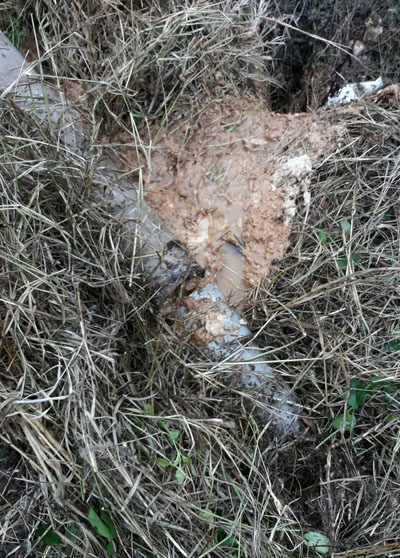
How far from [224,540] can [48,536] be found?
50 cm

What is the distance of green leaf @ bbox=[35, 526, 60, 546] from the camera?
56.1 inches

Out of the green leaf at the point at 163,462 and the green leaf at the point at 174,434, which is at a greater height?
the green leaf at the point at 174,434

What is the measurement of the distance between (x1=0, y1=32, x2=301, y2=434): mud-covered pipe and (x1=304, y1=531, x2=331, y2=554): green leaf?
12.2 inches

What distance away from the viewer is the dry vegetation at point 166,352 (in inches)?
56.4

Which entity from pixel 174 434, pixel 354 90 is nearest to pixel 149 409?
pixel 174 434

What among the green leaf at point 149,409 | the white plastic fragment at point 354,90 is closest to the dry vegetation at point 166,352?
the green leaf at point 149,409

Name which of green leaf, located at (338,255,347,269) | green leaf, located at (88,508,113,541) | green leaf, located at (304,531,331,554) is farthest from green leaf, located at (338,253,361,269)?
green leaf, located at (88,508,113,541)

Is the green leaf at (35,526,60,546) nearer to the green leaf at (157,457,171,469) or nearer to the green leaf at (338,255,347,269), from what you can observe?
the green leaf at (157,457,171,469)

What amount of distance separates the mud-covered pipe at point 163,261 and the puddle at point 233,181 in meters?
0.11

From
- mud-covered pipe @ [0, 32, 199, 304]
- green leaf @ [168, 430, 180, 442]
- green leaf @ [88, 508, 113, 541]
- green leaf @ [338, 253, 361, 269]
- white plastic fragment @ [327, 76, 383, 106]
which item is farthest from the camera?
white plastic fragment @ [327, 76, 383, 106]

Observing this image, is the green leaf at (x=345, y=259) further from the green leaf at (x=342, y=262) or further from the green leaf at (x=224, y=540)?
the green leaf at (x=224, y=540)

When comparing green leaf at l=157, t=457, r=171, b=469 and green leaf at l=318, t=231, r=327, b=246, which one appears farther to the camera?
green leaf at l=318, t=231, r=327, b=246

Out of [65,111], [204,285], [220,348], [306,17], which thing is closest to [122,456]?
[220,348]

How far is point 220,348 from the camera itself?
5.52 feet
